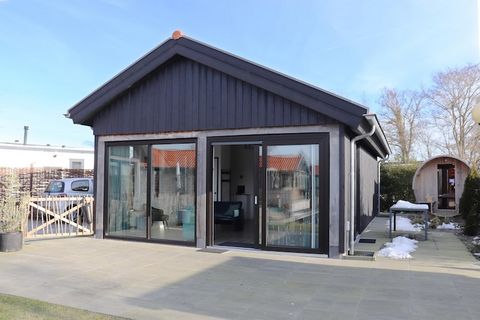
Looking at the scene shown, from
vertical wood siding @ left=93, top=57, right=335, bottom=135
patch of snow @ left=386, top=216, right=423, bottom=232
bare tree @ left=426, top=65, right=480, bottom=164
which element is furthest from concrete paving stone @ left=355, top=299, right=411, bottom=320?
bare tree @ left=426, top=65, right=480, bottom=164

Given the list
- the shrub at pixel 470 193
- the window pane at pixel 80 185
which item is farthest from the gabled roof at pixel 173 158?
the shrub at pixel 470 193

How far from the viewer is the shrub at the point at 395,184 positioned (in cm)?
1936

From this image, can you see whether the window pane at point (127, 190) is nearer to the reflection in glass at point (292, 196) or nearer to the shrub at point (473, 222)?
the reflection in glass at point (292, 196)

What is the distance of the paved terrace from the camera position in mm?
5070

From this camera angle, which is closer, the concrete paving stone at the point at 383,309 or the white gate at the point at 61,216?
the concrete paving stone at the point at 383,309

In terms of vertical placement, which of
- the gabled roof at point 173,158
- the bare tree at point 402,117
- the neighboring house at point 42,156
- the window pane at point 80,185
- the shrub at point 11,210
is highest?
the bare tree at point 402,117

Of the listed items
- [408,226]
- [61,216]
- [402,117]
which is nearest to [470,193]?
[408,226]

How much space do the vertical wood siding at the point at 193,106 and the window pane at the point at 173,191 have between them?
53 cm

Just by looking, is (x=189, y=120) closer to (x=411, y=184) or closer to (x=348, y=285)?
(x=348, y=285)

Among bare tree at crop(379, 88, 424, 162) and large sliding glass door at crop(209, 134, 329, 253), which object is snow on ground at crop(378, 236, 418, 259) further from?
bare tree at crop(379, 88, 424, 162)

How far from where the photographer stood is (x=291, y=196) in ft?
27.7

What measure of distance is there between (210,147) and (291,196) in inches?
81.4

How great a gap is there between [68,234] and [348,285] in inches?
287

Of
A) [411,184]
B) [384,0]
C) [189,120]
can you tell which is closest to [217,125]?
[189,120]
